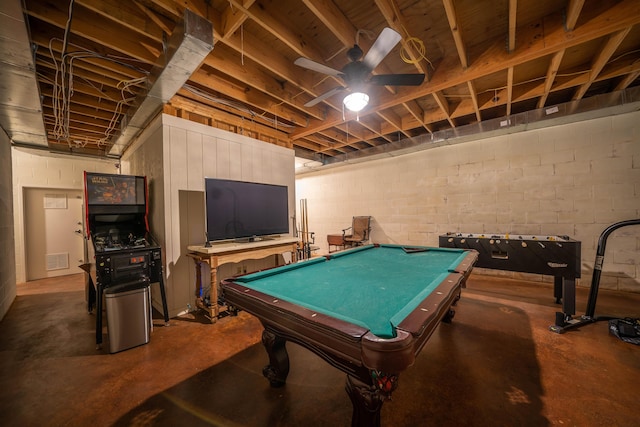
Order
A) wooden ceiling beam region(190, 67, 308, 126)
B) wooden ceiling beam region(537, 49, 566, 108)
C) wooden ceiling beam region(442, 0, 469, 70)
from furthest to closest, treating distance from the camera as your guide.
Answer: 1. wooden ceiling beam region(190, 67, 308, 126)
2. wooden ceiling beam region(537, 49, 566, 108)
3. wooden ceiling beam region(442, 0, 469, 70)

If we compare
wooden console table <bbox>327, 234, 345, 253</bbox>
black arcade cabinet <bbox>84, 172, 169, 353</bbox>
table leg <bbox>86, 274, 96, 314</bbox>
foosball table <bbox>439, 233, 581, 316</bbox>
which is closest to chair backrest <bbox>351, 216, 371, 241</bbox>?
wooden console table <bbox>327, 234, 345, 253</bbox>

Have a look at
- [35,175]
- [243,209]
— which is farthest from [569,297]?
[35,175]

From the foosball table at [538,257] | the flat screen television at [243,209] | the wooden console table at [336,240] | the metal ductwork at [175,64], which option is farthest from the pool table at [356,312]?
the wooden console table at [336,240]

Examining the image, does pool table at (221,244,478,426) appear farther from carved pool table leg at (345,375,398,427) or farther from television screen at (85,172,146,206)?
television screen at (85,172,146,206)

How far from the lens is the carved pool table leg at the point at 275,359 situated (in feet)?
5.01

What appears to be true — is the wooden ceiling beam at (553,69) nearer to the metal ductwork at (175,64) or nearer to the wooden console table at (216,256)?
the metal ductwork at (175,64)

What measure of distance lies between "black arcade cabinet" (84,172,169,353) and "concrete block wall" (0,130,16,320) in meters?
0.95

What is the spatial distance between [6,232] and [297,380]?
4.40 metres

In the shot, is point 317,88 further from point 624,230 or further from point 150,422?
point 624,230

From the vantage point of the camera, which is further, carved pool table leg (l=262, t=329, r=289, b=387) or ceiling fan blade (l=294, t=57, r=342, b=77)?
ceiling fan blade (l=294, t=57, r=342, b=77)

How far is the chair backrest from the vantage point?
222 inches

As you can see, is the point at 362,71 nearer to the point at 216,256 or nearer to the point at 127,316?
the point at 216,256

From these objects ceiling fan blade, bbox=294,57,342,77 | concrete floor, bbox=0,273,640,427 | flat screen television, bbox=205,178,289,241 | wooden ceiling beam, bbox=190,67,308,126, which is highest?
wooden ceiling beam, bbox=190,67,308,126

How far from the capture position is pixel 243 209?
3.27 m
